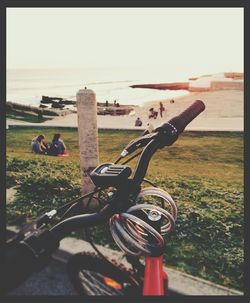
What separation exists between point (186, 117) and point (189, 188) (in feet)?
15.4

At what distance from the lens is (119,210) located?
171 cm

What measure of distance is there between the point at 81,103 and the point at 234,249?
9.41ft

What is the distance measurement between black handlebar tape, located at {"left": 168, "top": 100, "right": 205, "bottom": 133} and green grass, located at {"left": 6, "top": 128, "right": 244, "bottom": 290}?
2.29 metres

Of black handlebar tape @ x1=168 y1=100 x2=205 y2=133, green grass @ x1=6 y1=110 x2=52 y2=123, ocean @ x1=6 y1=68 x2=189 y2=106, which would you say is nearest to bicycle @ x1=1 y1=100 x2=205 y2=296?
black handlebar tape @ x1=168 y1=100 x2=205 y2=133

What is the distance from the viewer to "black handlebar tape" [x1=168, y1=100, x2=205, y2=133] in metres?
1.96

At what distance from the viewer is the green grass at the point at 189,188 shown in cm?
409

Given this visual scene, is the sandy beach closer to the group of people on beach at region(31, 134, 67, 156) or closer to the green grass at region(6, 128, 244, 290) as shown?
the green grass at region(6, 128, 244, 290)

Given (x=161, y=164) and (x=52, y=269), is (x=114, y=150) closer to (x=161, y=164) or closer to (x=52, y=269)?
(x=161, y=164)

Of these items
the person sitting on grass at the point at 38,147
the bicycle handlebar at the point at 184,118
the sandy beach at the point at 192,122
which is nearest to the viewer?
the bicycle handlebar at the point at 184,118

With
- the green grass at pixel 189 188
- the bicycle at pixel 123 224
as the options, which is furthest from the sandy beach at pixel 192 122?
the bicycle at pixel 123 224

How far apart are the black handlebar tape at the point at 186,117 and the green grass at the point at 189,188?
7.50 ft

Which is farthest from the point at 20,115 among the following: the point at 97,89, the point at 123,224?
the point at 123,224

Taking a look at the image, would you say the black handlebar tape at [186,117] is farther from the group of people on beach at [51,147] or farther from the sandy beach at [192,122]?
the group of people on beach at [51,147]

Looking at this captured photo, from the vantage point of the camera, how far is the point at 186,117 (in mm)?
2031
